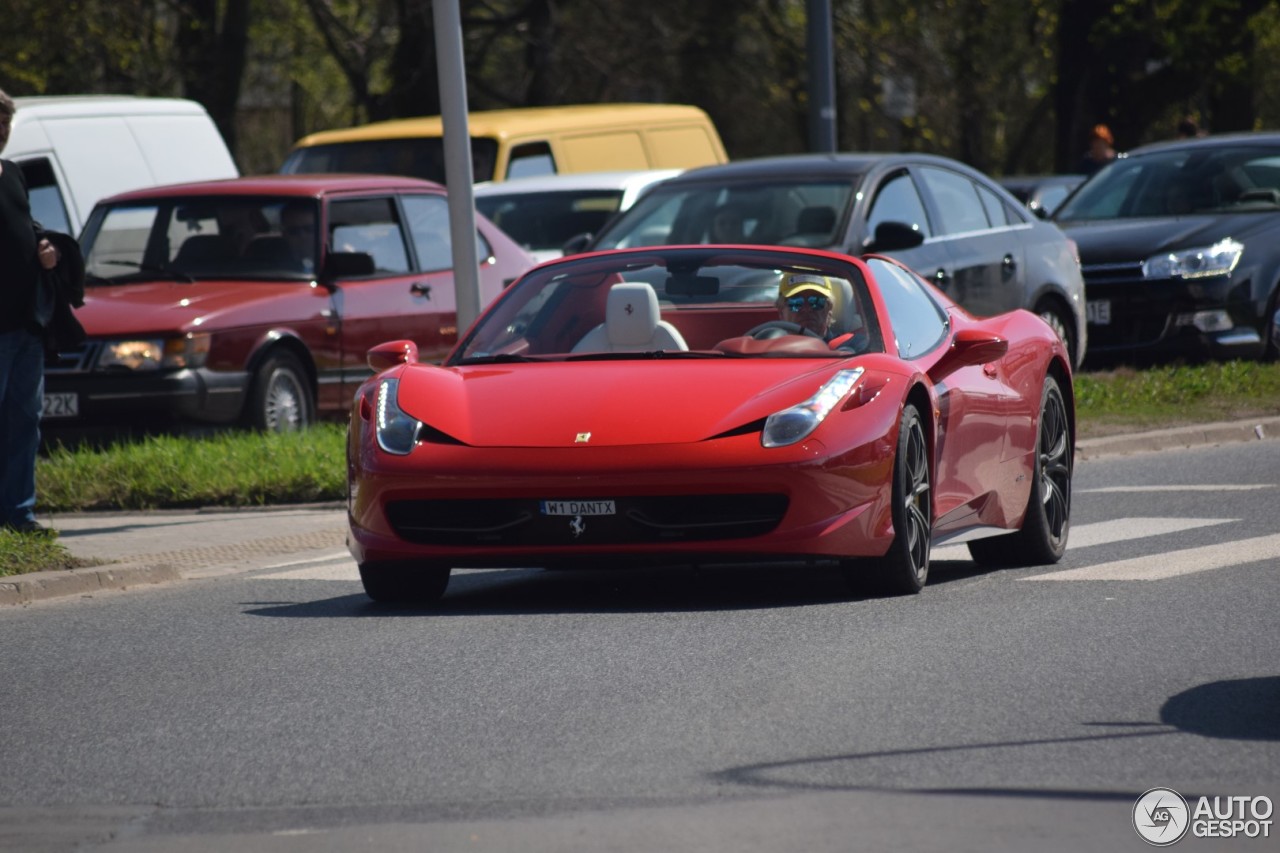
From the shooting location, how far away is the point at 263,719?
6.50m

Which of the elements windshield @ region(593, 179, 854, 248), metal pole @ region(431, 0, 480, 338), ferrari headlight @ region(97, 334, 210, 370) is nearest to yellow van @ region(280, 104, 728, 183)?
windshield @ region(593, 179, 854, 248)

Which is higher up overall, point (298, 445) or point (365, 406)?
point (365, 406)

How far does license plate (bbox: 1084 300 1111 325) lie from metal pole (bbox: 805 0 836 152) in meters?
3.75

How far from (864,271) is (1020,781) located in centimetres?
400

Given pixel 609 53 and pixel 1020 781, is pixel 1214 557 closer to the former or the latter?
pixel 1020 781

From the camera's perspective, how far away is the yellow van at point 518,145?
21422mm

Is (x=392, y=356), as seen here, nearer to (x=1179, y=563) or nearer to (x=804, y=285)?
(x=804, y=285)

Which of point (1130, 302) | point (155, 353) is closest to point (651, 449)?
point (155, 353)

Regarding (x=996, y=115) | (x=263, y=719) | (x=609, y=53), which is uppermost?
(x=263, y=719)

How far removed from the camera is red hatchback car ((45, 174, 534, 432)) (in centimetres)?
1436

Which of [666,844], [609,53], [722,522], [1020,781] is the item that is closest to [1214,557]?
[722,522]

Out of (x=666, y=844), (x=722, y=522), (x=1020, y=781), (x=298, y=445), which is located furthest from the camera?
(x=298, y=445)

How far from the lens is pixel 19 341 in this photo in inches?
401

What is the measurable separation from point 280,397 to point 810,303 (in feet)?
21.5
